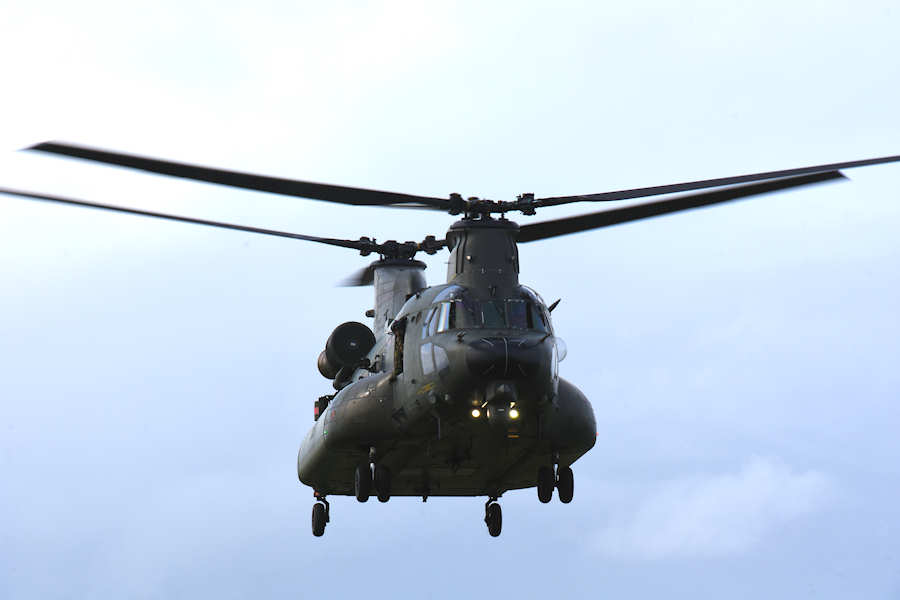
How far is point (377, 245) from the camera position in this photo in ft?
104

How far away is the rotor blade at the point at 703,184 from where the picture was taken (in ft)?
71.1

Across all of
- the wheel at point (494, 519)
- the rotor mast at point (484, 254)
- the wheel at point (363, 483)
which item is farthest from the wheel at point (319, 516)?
the rotor mast at point (484, 254)

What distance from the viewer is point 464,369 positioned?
74.0 feet

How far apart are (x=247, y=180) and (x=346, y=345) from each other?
Answer: 29.9ft

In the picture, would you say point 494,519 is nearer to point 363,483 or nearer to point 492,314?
point 363,483

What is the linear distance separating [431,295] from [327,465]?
545 cm

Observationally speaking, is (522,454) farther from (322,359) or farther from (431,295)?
(322,359)

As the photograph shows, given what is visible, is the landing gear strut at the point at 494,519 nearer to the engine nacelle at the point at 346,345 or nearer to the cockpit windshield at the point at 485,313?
the engine nacelle at the point at 346,345

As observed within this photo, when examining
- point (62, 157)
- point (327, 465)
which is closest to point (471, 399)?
point (327, 465)

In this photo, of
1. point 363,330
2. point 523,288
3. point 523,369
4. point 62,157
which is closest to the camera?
point 62,157

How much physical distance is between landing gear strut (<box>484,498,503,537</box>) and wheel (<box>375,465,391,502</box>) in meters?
4.23

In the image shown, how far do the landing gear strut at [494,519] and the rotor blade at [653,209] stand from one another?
6.54m

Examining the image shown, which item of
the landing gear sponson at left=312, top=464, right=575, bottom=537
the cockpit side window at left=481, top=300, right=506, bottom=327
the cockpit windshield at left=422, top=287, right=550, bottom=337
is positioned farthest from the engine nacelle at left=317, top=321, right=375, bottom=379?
the cockpit side window at left=481, top=300, right=506, bottom=327

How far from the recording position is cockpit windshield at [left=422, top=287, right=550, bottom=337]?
76.7 ft
